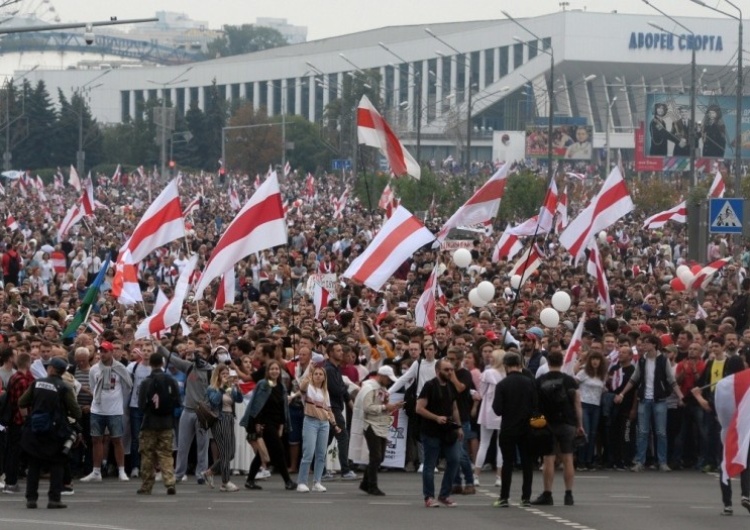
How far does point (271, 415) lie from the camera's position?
15.9 metres

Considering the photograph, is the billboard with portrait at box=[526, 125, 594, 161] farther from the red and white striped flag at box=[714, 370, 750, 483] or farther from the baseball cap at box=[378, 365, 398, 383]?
the red and white striped flag at box=[714, 370, 750, 483]

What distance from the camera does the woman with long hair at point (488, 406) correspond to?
54.4 ft

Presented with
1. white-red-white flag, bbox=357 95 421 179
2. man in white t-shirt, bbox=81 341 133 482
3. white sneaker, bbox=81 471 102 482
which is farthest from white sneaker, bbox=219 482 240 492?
white-red-white flag, bbox=357 95 421 179

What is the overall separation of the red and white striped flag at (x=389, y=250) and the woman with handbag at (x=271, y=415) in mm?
3971

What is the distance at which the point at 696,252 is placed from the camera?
28266 mm

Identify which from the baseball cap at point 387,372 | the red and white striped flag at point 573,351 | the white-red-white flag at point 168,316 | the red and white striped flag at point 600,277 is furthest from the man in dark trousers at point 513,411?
the red and white striped flag at point 600,277

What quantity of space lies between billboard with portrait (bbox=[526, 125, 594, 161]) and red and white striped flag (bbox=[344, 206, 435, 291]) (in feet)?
255

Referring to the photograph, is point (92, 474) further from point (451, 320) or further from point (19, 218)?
point (19, 218)

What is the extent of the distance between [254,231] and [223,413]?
6.99ft

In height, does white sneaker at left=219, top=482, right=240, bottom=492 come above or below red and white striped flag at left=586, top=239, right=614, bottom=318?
below

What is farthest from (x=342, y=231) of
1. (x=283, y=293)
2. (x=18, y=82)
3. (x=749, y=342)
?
(x=18, y=82)

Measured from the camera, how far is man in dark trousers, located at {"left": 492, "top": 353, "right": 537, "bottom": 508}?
14.5 m

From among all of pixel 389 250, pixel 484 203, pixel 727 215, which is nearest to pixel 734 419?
pixel 389 250

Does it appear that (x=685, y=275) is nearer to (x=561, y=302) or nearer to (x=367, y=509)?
Result: (x=561, y=302)
